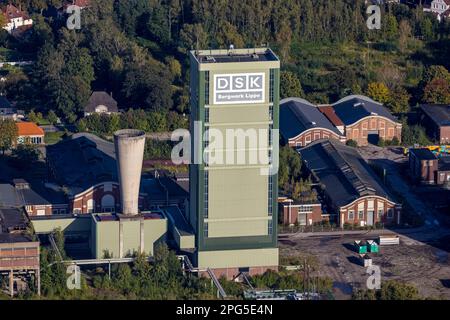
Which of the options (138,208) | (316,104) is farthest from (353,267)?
(316,104)

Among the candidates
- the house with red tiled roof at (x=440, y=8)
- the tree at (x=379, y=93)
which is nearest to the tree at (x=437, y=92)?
the tree at (x=379, y=93)

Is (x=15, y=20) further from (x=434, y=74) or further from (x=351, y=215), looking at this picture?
(x=351, y=215)

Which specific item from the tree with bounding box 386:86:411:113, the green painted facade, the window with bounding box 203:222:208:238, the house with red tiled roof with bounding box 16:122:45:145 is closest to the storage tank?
the green painted facade

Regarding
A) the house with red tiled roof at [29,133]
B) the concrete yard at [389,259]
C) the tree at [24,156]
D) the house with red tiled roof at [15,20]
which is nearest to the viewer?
the concrete yard at [389,259]

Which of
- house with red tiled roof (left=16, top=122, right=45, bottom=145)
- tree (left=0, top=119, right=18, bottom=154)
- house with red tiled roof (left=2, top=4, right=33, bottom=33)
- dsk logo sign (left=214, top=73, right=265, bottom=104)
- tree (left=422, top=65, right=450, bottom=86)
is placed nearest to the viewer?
dsk logo sign (left=214, top=73, right=265, bottom=104)

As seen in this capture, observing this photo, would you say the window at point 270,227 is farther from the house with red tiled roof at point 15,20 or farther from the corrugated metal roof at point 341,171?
the house with red tiled roof at point 15,20

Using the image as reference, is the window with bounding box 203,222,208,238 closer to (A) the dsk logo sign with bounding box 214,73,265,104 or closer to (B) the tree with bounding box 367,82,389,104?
(A) the dsk logo sign with bounding box 214,73,265,104
